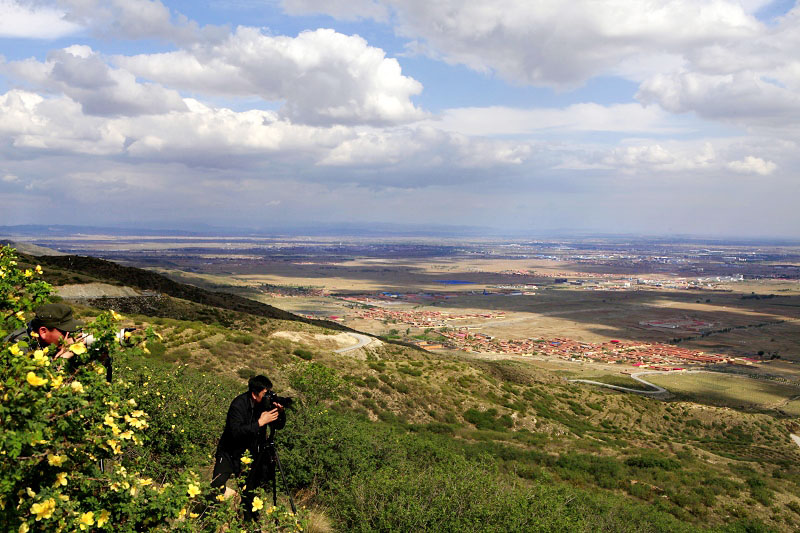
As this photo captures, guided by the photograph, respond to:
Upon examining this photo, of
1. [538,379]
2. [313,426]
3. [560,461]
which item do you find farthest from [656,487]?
[538,379]

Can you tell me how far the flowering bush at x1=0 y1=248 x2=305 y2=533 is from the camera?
10.6 ft

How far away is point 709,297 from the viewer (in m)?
160

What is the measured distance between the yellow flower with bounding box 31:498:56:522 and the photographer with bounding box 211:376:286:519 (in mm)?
2949

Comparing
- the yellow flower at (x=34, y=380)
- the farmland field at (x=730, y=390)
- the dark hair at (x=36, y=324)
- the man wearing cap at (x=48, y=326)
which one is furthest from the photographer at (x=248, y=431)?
the farmland field at (x=730, y=390)

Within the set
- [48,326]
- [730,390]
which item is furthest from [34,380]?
[730,390]

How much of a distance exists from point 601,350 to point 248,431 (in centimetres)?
8676

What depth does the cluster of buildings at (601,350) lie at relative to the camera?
76.4 metres

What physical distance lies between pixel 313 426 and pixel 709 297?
182742mm

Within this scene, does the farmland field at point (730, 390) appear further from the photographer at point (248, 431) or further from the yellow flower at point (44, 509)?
the yellow flower at point (44, 509)

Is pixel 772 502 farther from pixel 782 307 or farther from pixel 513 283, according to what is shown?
pixel 513 283

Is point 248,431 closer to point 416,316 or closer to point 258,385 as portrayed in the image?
point 258,385

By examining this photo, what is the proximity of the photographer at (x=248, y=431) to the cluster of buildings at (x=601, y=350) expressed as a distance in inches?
2787

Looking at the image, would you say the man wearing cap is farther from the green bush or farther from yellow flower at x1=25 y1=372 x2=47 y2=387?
the green bush

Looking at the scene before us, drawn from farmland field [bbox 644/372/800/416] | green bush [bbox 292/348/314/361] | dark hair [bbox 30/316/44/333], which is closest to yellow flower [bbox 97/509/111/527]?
dark hair [bbox 30/316/44/333]
